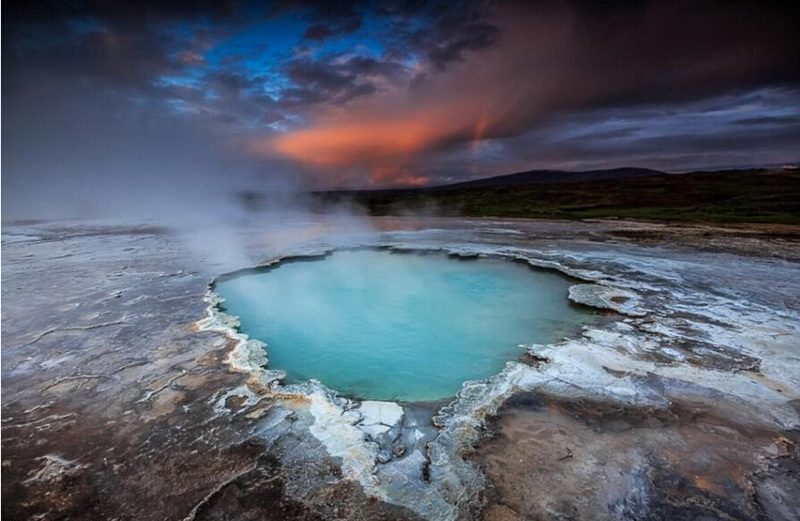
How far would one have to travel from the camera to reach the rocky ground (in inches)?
92.2

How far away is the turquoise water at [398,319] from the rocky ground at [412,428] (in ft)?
1.56

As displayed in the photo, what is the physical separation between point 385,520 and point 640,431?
2.18 meters

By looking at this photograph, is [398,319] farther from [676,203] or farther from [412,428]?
[676,203]

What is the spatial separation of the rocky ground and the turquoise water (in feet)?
1.56

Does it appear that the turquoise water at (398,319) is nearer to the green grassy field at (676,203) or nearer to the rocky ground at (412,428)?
the rocky ground at (412,428)

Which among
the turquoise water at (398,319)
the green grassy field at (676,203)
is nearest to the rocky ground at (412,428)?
the turquoise water at (398,319)

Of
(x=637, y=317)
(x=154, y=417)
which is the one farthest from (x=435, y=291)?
(x=154, y=417)

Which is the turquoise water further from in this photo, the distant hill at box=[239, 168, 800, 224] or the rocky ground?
the distant hill at box=[239, 168, 800, 224]

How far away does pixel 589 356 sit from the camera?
13.7ft

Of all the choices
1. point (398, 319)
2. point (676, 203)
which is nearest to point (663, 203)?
point (676, 203)

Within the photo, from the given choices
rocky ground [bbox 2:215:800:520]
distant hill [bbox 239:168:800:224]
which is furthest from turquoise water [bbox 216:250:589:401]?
distant hill [bbox 239:168:800:224]

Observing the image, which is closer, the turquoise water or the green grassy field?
the turquoise water

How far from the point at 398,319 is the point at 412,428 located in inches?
116

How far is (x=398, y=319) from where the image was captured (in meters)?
6.03
